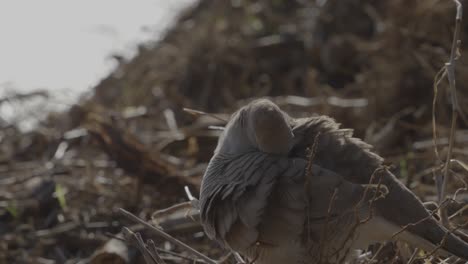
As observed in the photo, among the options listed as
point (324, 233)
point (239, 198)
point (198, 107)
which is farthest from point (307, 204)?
point (198, 107)

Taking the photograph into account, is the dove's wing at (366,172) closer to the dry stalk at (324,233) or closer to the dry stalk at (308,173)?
the dry stalk at (308,173)

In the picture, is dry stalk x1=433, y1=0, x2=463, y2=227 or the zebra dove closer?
the zebra dove

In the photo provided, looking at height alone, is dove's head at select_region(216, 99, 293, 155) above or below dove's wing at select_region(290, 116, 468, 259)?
above

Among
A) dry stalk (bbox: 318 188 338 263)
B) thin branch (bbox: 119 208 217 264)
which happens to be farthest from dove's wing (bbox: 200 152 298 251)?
dry stalk (bbox: 318 188 338 263)

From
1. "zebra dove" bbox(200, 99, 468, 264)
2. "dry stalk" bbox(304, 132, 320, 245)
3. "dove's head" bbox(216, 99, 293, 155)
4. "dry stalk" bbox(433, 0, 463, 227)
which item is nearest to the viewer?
"dry stalk" bbox(304, 132, 320, 245)

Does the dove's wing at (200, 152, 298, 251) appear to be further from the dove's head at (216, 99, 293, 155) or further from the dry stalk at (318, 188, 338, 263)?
the dry stalk at (318, 188, 338, 263)

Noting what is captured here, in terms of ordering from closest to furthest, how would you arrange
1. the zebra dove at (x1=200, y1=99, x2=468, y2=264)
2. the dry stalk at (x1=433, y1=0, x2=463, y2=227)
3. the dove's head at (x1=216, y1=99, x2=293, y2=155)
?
the zebra dove at (x1=200, y1=99, x2=468, y2=264)
the dove's head at (x1=216, y1=99, x2=293, y2=155)
the dry stalk at (x1=433, y1=0, x2=463, y2=227)

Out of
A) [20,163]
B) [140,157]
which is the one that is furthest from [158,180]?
[20,163]
